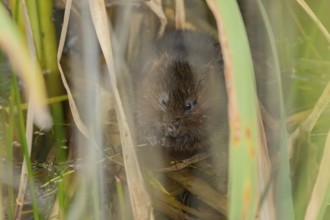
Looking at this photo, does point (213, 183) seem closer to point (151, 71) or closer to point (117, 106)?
point (151, 71)

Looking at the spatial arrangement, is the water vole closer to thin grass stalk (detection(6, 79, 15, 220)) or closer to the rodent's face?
the rodent's face

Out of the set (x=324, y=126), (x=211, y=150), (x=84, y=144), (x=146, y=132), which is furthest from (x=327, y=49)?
(x=84, y=144)

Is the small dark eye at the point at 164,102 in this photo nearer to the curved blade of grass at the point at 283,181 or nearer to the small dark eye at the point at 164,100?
the small dark eye at the point at 164,100

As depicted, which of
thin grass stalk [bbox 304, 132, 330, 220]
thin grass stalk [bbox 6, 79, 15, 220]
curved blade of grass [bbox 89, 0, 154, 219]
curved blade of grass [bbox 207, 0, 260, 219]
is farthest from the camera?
thin grass stalk [bbox 6, 79, 15, 220]

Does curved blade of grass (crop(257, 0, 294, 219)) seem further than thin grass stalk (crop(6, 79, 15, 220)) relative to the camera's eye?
No

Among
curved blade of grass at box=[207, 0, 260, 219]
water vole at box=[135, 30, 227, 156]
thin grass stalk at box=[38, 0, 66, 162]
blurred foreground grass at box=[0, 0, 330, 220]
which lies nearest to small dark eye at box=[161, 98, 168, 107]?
water vole at box=[135, 30, 227, 156]

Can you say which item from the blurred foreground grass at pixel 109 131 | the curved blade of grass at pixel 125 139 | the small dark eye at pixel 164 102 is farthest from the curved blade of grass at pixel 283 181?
the small dark eye at pixel 164 102

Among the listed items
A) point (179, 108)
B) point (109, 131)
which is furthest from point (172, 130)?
point (109, 131)
